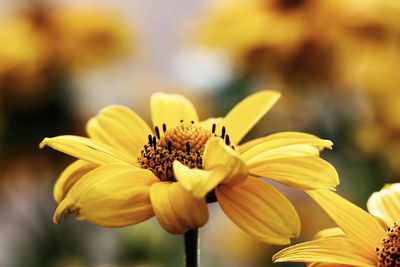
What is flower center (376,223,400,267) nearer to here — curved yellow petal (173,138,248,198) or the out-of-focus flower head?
curved yellow petal (173,138,248,198)

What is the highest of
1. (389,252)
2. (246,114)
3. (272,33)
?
(272,33)

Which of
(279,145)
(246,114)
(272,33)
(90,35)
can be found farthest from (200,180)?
(90,35)

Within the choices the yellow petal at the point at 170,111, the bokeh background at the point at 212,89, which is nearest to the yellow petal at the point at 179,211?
the yellow petal at the point at 170,111

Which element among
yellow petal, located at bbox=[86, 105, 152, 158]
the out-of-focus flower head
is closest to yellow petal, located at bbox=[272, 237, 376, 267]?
yellow petal, located at bbox=[86, 105, 152, 158]

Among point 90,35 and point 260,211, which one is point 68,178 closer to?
point 260,211

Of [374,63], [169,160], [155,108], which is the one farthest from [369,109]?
[169,160]

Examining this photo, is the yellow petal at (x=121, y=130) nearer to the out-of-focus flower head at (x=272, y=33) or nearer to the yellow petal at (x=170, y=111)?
the yellow petal at (x=170, y=111)
